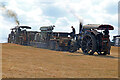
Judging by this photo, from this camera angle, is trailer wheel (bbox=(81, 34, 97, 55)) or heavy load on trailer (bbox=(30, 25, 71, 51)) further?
heavy load on trailer (bbox=(30, 25, 71, 51))

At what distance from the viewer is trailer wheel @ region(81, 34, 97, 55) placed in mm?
16000

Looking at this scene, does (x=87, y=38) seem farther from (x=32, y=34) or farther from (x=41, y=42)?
(x=32, y=34)

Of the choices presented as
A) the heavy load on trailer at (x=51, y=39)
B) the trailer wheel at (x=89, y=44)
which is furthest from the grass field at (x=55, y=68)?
the heavy load on trailer at (x=51, y=39)

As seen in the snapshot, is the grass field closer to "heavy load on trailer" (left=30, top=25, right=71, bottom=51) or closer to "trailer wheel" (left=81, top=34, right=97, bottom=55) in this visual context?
"trailer wheel" (left=81, top=34, right=97, bottom=55)

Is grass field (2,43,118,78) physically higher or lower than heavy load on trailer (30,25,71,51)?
lower

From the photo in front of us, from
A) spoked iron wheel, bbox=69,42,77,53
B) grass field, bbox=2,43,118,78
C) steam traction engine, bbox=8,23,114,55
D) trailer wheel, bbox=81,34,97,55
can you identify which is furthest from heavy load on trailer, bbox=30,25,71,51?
grass field, bbox=2,43,118,78

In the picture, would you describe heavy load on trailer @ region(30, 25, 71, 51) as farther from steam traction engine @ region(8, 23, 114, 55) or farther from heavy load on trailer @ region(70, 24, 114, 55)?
heavy load on trailer @ region(70, 24, 114, 55)

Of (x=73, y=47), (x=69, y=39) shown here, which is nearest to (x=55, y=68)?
(x=73, y=47)

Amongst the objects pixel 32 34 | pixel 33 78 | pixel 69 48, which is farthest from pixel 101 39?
pixel 32 34

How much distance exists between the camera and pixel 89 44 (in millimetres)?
16719

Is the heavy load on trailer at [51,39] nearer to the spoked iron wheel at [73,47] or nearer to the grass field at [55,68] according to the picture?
the spoked iron wheel at [73,47]

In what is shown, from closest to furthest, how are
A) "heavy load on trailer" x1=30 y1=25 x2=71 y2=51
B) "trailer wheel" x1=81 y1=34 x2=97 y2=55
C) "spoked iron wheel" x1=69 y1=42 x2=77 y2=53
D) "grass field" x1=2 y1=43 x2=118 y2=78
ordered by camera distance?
"grass field" x1=2 y1=43 x2=118 y2=78 → "trailer wheel" x1=81 y1=34 x2=97 y2=55 → "spoked iron wheel" x1=69 y1=42 x2=77 y2=53 → "heavy load on trailer" x1=30 y1=25 x2=71 y2=51

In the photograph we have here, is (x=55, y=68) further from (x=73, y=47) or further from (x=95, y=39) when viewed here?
(x=73, y=47)

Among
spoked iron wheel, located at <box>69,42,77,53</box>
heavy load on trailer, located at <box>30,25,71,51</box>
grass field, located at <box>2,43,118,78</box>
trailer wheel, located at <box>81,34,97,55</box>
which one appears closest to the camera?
grass field, located at <box>2,43,118,78</box>
